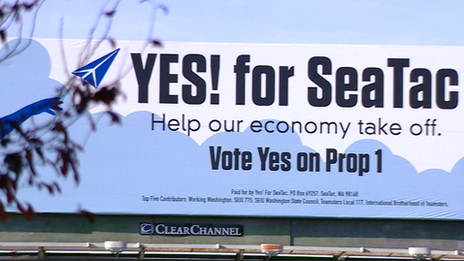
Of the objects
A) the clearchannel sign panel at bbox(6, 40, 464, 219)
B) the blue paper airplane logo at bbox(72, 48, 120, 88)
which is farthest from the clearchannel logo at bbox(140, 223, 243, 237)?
the blue paper airplane logo at bbox(72, 48, 120, 88)

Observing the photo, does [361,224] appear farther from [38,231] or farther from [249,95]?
[38,231]

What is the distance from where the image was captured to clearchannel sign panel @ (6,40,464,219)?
9938 millimetres

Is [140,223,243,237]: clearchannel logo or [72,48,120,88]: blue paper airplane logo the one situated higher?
[72,48,120,88]: blue paper airplane logo

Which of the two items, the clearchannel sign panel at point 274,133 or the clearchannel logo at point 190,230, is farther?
the clearchannel logo at point 190,230

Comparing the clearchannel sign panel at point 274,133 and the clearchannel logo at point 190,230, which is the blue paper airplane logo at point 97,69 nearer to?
the clearchannel sign panel at point 274,133

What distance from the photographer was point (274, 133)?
9945 millimetres

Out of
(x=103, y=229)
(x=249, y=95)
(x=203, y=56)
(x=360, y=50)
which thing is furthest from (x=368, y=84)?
(x=103, y=229)

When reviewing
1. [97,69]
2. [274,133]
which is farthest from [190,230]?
[97,69]

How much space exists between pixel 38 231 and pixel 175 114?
2844 mm

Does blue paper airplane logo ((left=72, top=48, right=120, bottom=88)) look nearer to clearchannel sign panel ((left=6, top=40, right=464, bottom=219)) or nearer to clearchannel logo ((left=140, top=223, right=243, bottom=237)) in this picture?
clearchannel sign panel ((left=6, top=40, right=464, bottom=219))

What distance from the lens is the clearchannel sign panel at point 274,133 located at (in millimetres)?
9938

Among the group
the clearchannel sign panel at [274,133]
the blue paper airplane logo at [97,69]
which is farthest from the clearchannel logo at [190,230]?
the blue paper airplane logo at [97,69]

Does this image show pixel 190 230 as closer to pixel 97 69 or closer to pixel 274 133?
pixel 274 133

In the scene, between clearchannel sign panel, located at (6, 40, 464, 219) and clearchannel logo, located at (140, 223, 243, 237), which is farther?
clearchannel logo, located at (140, 223, 243, 237)
